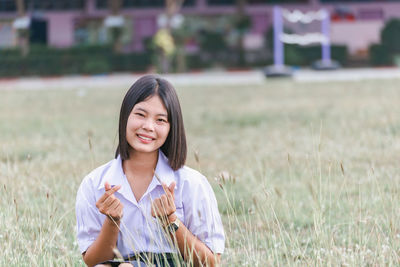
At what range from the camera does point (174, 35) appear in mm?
31469

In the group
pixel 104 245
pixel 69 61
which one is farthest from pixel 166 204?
pixel 69 61

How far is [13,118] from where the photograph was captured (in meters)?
11.6

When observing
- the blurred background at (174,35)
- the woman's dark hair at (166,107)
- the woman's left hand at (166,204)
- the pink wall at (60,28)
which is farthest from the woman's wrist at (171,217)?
the pink wall at (60,28)

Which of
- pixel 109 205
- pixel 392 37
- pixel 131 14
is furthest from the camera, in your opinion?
pixel 131 14

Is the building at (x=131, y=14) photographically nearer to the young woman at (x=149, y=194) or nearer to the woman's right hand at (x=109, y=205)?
the young woman at (x=149, y=194)

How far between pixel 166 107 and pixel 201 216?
A: 0.45 meters

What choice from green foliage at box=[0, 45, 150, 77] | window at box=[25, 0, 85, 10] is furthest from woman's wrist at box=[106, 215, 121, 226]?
window at box=[25, 0, 85, 10]

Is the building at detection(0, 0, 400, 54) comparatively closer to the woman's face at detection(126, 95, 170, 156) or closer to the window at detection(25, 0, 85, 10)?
the window at detection(25, 0, 85, 10)

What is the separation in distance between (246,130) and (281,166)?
2991mm

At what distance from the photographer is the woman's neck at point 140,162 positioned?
2.81 metres

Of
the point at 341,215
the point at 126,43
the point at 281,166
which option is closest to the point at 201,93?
the point at 281,166

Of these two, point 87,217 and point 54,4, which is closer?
point 87,217

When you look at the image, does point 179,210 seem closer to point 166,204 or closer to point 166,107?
point 166,204

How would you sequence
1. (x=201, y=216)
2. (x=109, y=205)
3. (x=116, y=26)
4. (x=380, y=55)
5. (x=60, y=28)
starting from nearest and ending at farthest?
(x=109, y=205) < (x=201, y=216) < (x=380, y=55) < (x=116, y=26) < (x=60, y=28)
